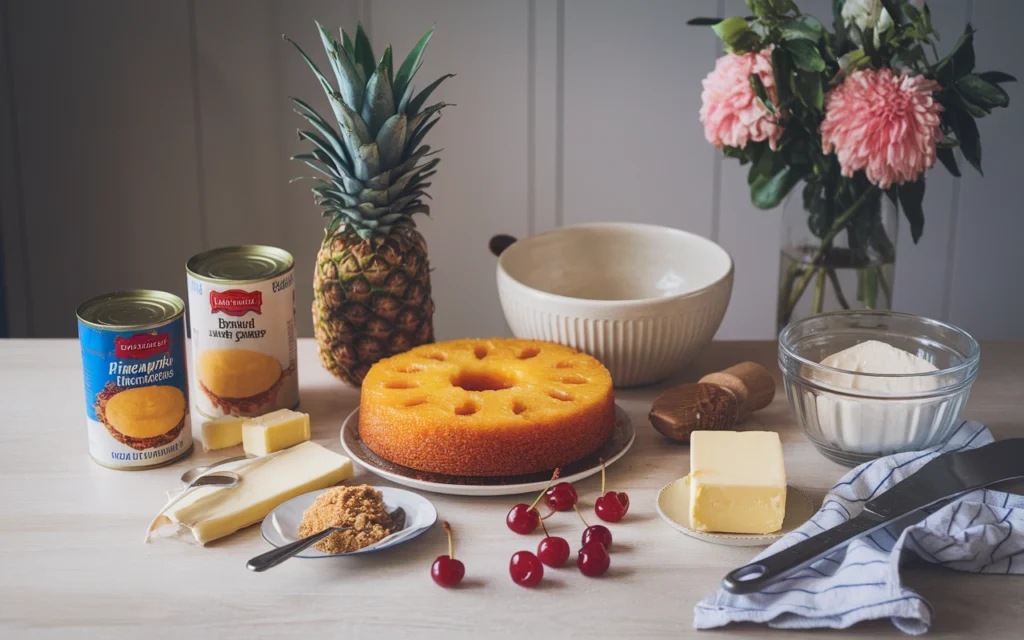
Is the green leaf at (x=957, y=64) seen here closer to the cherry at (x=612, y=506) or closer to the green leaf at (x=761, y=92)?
the green leaf at (x=761, y=92)

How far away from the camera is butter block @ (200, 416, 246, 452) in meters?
1.13

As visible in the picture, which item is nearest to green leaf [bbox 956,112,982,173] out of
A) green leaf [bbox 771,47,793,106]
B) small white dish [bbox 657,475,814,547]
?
green leaf [bbox 771,47,793,106]

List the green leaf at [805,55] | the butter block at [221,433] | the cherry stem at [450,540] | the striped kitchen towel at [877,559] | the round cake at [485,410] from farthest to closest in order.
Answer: the green leaf at [805,55] → the butter block at [221,433] → the round cake at [485,410] → the cherry stem at [450,540] → the striped kitchen towel at [877,559]

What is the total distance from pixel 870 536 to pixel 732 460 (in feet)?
0.45

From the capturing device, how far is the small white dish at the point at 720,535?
92 centimetres

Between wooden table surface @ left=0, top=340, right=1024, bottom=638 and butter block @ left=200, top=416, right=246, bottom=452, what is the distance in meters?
0.02

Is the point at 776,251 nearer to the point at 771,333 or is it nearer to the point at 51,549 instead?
the point at 771,333

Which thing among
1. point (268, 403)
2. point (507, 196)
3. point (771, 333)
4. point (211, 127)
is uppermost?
point (211, 127)

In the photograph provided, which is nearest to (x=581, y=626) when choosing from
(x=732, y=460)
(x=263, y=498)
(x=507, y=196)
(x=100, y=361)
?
(x=732, y=460)

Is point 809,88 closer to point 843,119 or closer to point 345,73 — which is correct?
→ point 843,119

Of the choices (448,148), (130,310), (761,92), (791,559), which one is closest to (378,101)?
(130,310)

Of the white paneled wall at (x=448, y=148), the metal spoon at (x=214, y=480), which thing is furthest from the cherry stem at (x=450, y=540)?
the white paneled wall at (x=448, y=148)

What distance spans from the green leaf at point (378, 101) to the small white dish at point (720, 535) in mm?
547

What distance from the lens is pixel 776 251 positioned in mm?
2096
